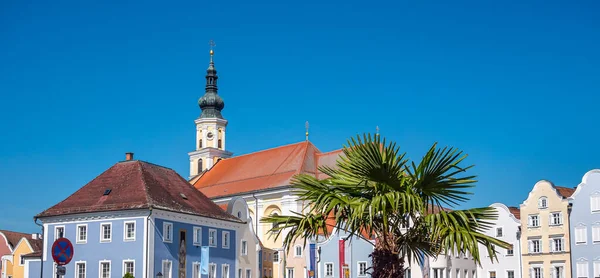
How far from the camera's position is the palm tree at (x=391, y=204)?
66.9ft

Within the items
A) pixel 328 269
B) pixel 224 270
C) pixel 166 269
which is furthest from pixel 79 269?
pixel 328 269

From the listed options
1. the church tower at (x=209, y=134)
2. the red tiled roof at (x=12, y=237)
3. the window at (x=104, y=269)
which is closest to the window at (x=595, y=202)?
the window at (x=104, y=269)

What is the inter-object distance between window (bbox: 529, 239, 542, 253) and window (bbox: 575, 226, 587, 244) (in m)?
3.90

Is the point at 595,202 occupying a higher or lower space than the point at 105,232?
higher

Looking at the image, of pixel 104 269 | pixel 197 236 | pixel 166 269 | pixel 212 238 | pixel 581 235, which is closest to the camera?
pixel 104 269

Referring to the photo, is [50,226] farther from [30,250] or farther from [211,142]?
[211,142]

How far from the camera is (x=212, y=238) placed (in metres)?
59.0

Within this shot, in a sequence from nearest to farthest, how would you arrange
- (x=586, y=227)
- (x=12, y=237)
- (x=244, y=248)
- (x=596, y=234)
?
(x=244, y=248) < (x=596, y=234) < (x=586, y=227) < (x=12, y=237)

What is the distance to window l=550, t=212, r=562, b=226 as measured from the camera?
6644 cm

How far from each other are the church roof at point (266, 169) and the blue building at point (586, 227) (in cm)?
2786

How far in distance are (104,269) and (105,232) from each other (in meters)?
2.44

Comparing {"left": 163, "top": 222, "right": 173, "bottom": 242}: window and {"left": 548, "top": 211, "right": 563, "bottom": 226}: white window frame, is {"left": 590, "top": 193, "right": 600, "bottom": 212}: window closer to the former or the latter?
{"left": 548, "top": 211, "right": 563, "bottom": 226}: white window frame

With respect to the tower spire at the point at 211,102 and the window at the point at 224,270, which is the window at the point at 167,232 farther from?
the tower spire at the point at 211,102

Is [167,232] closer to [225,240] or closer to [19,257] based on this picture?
[225,240]
